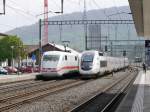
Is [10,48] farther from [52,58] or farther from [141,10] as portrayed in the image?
[141,10]

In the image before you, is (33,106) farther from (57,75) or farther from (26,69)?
(26,69)

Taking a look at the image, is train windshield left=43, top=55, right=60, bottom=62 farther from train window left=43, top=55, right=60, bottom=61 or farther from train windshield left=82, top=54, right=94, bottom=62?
train windshield left=82, top=54, right=94, bottom=62

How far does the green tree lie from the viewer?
10129 centimetres

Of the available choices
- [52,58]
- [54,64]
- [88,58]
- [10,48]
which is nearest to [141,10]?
[54,64]

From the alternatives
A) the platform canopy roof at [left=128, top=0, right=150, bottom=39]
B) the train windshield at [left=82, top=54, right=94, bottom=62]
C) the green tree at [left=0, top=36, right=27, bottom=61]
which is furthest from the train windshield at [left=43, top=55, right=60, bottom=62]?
the green tree at [left=0, top=36, right=27, bottom=61]

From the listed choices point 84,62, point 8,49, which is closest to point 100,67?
point 84,62

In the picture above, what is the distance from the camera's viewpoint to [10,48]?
4075 inches

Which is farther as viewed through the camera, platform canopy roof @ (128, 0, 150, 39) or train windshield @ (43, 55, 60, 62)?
train windshield @ (43, 55, 60, 62)

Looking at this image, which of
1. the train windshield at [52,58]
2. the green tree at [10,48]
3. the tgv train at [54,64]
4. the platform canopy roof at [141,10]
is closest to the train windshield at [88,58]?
the tgv train at [54,64]

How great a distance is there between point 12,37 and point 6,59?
17.3 feet

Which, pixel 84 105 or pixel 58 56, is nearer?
pixel 84 105

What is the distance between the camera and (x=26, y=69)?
8556cm

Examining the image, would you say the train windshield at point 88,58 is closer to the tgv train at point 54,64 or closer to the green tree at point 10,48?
the tgv train at point 54,64

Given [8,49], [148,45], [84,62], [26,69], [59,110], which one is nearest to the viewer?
[59,110]
